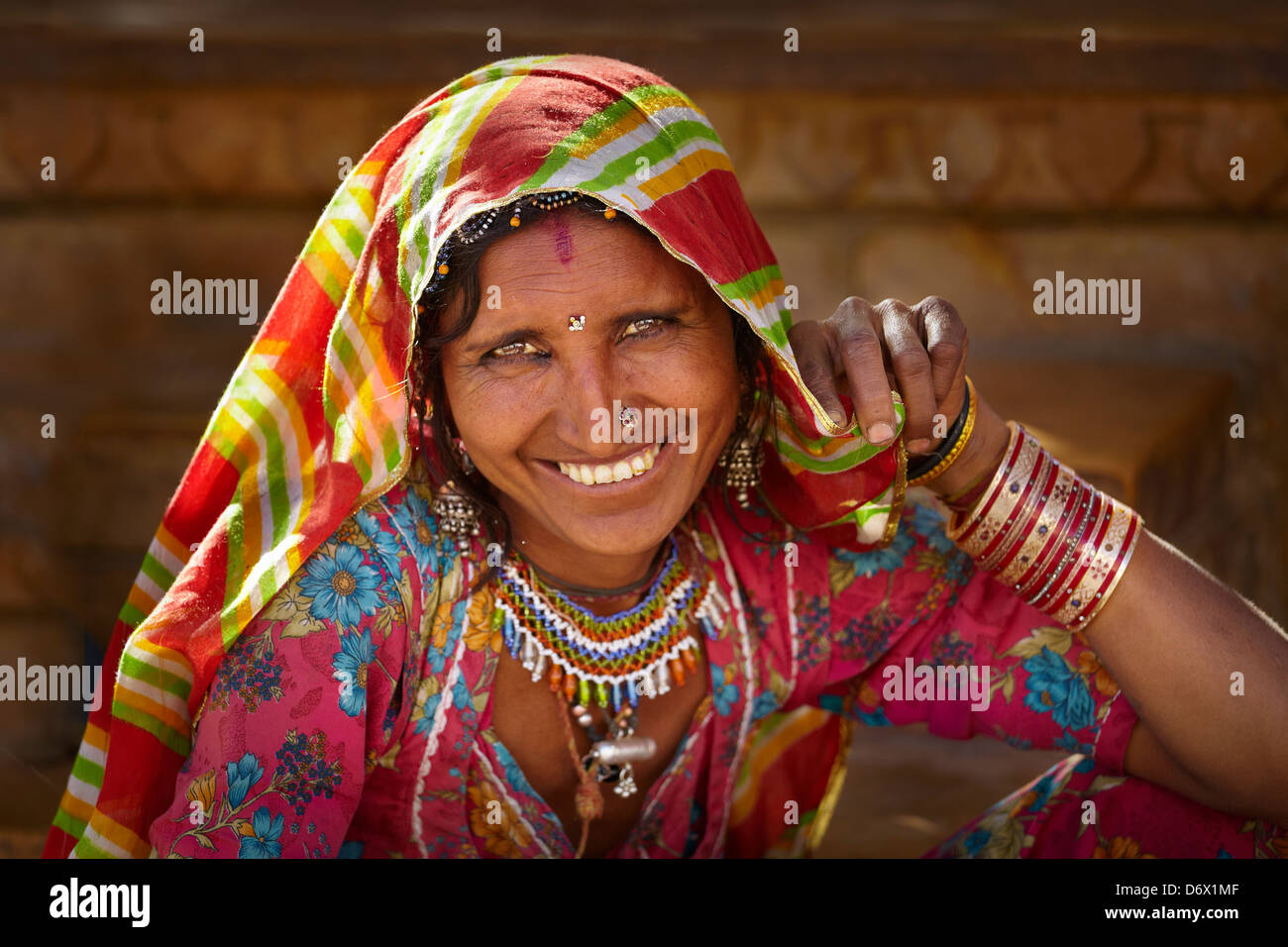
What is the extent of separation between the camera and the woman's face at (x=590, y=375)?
1.69 m

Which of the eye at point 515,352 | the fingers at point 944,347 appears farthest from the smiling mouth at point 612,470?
the fingers at point 944,347

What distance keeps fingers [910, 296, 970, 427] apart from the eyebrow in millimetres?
345

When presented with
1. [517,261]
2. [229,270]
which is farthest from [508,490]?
[229,270]

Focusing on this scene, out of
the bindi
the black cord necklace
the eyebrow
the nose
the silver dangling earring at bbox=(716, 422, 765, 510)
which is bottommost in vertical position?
the black cord necklace

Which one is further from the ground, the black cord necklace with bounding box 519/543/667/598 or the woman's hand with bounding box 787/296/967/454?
the woman's hand with bounding box 787/296/967/454

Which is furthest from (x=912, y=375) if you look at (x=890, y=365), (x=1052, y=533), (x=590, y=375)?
(x=590, y=375)

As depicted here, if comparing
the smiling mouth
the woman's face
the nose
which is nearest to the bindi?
the woman's face

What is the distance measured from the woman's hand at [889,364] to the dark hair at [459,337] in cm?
11

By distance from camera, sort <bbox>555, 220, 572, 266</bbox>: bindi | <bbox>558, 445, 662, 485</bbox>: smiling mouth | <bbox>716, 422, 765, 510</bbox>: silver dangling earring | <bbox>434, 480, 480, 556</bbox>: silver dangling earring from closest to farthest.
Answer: <bbox>555, 220, 572, 266</bbox>: bindi → <bbox>558, 445, 662, 485</bbox>: smiling mouth → <bbox>434, 480, 480, 556</bbox>: silver dangling earring → <bbox>716, 422, 765, 510</bbox>: silver dangling earring

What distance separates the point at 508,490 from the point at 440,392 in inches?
6.6

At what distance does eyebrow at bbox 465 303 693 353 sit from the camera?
1698mm

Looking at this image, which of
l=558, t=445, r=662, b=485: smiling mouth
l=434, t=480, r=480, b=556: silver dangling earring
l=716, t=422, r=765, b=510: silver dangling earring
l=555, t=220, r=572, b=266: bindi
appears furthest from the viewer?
l=716, t=422, r=765, b=510: silver dangling earring

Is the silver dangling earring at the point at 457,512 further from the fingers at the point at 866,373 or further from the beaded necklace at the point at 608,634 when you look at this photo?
the fingers at the point at 866,373

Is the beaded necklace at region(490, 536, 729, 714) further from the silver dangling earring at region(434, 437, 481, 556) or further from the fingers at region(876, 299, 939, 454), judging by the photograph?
the fingers at region(876, 299, 939, 454)
